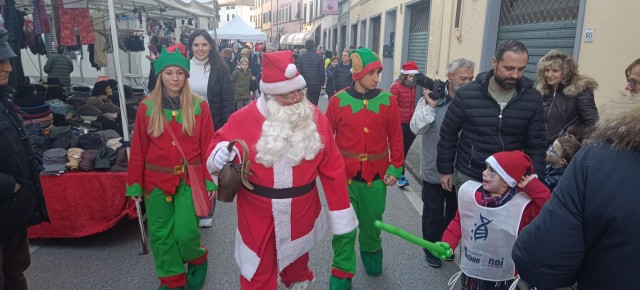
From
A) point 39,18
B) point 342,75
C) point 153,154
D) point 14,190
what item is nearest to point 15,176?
point 14,190

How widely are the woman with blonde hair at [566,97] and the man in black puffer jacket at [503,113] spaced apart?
3.82ft

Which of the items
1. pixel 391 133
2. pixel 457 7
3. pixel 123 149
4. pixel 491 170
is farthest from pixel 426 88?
pixel 457 7

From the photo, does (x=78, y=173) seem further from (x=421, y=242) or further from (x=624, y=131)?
(x=624, y=131)

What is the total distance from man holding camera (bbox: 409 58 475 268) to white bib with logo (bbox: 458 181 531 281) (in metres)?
1.13

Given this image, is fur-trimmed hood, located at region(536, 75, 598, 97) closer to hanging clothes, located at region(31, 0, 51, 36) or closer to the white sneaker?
the white sneaker

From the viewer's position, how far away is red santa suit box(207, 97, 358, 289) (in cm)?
248

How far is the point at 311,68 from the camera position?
1103cm

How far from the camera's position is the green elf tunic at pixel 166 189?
325cm

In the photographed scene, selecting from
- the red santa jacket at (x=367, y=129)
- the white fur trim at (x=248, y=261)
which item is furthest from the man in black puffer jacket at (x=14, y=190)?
the red santa jacket at (x=367, y=129)

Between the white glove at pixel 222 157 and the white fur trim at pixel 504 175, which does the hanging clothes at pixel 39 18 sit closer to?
the white glove at pixel 222 157

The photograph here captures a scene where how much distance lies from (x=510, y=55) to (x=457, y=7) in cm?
708

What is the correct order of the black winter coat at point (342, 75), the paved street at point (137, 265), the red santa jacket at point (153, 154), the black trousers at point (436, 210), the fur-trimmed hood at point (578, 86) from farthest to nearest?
1. the black winter coat at point (342, 75)
2. the fur-trimmed hood at point (578, 86)
3. the black trousers at point (436, 210)
4. the paved street at point (137, 265)
5. the red santa jacket at point (153, 154)

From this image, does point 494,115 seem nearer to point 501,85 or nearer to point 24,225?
point 501,85

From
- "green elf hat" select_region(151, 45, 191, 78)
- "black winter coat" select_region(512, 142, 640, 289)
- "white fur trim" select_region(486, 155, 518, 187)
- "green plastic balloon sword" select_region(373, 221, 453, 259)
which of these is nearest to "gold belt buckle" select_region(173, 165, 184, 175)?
"green elf hat" select_region(151, 45, 191, 78)
